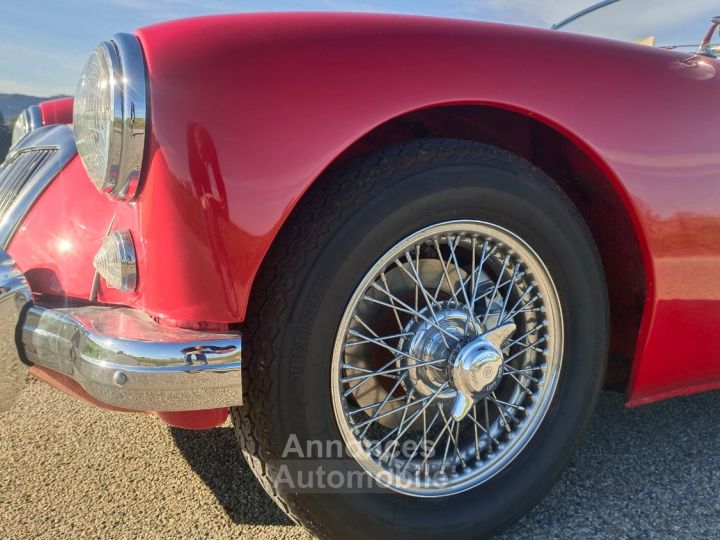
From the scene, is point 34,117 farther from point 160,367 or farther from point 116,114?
point 160,367

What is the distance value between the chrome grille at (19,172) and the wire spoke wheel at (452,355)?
4.37 ft

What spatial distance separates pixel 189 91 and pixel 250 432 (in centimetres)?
71

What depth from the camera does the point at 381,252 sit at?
1265 mm

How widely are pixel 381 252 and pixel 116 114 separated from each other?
59 centimetres

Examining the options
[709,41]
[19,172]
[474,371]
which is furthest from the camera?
[19,172]

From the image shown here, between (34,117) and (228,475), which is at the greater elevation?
(34,117)

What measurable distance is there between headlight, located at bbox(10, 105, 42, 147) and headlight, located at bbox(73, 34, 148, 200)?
1401mm

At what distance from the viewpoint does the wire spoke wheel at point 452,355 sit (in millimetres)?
1396

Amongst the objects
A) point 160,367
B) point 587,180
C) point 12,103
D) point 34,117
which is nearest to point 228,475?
point 160,367

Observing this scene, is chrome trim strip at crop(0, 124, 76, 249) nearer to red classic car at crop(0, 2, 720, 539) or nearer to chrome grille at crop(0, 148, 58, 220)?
chrome grille at crop(0, 148, 58, 220)

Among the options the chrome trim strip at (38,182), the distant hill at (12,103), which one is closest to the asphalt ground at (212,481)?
the chrome trim strip at (38,182)

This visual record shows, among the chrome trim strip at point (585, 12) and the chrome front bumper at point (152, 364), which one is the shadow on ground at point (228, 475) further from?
the chrome trim strip at point (585, 12)

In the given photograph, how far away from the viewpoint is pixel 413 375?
1438 mm

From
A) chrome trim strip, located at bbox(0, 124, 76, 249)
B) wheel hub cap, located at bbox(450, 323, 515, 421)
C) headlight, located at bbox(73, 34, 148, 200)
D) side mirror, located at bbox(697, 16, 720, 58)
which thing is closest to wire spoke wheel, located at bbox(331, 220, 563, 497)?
wheel hub cap, located at bbox(450, 323, 515, 421)
